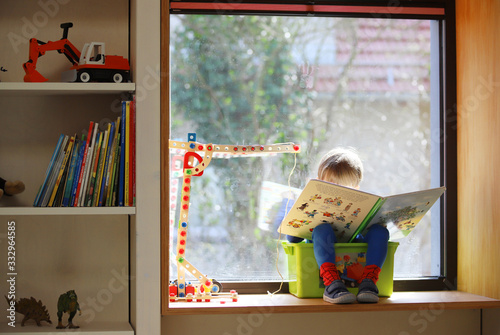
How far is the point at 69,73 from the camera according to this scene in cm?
159

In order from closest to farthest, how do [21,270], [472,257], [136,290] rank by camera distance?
[136,290] → [21,270] → [472,257]

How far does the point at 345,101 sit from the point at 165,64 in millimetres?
695

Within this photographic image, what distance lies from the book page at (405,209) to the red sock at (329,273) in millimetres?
197

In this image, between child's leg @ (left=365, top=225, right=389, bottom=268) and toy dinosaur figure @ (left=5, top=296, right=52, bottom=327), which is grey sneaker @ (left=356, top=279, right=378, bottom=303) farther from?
toy dinosaur figure @ (left=5, top=296, right=52, bottom=327)

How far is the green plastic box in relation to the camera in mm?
1665

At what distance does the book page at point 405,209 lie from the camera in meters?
1.60

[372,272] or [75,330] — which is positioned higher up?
[372,272]

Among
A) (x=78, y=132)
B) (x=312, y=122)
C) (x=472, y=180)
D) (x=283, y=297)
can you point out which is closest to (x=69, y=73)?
(x=78, y=132)

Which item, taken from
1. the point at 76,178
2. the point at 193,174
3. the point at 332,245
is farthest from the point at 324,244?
the point at 76,178

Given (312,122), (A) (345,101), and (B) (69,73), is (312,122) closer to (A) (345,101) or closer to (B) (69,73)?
(A) (345,101)

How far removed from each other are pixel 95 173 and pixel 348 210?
723 millimetres

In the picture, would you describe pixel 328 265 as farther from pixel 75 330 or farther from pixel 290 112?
pixel 75 330

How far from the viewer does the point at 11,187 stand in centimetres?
161

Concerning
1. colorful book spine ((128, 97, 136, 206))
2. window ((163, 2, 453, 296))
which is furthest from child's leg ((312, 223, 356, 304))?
colorful book spine ((128, 97, 136, 206))
